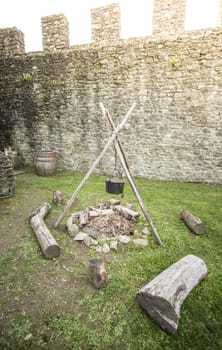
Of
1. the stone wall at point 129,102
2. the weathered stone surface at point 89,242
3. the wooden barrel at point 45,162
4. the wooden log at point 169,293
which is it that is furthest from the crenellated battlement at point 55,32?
the wooden log at point 169,293

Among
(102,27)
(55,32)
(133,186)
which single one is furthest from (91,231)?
(55,32)

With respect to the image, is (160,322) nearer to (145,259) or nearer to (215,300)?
(215,300)

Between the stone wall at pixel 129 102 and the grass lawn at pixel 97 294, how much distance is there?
3164 mm

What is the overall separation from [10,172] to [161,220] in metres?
4.30

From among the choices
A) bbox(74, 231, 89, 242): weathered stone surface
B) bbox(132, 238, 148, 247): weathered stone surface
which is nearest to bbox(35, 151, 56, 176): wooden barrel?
bbox(74, 231, 89, 242): weathered stone surface

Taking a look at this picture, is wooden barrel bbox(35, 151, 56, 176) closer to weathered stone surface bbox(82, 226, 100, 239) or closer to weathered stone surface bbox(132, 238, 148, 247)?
weathered stone surface bbox(82, 226, 100, 239)

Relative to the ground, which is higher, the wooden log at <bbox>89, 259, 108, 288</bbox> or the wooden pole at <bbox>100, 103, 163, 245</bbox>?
the wooden pole at <bbox>100, 103, 163, 245</bbox>

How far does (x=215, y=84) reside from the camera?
658cm

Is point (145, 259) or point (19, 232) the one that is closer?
point (145, 259)

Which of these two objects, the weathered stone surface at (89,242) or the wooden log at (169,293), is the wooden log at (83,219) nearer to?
the weathered stone surface at (89,242)

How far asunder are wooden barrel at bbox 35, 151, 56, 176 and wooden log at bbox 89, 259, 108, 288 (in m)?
5.87

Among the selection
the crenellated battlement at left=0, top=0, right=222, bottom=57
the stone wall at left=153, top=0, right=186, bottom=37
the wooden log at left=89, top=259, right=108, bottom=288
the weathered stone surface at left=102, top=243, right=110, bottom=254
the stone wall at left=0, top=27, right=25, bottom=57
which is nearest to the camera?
the wooden log at left=89, top=259, right=108, bottom=288

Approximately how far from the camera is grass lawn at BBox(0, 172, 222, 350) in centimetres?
208

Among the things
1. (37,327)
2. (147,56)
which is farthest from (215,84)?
(37,327)
